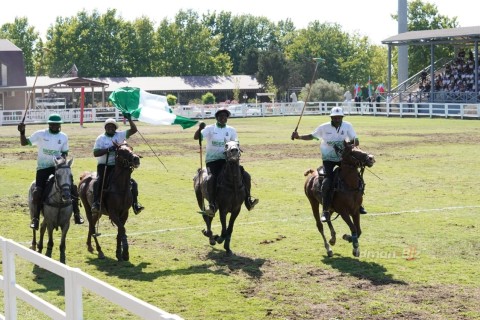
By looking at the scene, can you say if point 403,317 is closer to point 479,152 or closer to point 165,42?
point 479,152

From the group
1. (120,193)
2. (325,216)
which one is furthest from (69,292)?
(325,216)

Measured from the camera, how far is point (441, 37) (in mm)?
67875

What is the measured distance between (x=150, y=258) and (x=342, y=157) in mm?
3441

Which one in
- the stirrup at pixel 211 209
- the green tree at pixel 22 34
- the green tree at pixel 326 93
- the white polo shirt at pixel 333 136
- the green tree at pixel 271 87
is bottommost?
the stirrup at pixel 211 209

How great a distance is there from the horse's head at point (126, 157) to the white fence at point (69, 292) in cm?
507

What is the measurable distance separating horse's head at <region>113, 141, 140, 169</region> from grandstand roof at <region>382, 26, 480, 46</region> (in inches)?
2101

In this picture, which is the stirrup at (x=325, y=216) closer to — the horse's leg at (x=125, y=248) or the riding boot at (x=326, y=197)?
the riding boot at (x=326, y=197)

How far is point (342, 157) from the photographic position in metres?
14.3

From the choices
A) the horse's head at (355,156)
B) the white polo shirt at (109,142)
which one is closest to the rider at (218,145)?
the white polo shirt at (109,142)

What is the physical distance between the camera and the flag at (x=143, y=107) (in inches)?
647

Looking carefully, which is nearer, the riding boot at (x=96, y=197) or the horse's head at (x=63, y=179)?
the horse's head at (x=63, y=179)

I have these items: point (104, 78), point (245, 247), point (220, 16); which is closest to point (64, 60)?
point (104, 78)

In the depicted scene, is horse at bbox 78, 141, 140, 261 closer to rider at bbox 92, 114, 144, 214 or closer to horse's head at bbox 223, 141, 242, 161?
rider at bbox 92, 114, 144, 214

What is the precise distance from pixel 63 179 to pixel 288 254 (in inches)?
149
